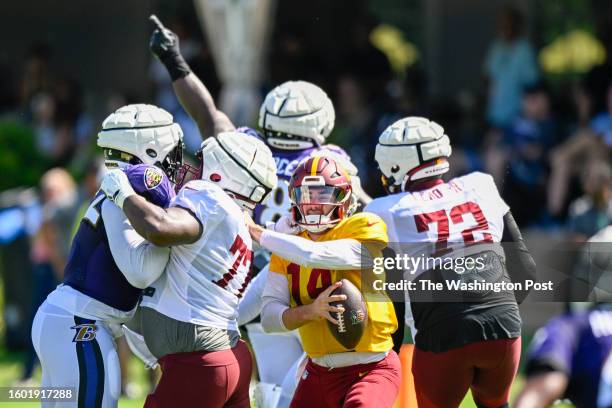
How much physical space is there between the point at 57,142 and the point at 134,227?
25.0 feet

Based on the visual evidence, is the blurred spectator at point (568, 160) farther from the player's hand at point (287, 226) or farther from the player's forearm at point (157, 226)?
the player's forearm at point (157, 226)

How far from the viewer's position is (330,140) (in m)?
11.9

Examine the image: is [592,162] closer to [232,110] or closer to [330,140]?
[330,140]

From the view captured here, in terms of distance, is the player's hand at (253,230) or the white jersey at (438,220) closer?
the player's hand at (253,230)

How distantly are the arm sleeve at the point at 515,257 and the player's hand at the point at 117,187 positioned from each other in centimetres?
199

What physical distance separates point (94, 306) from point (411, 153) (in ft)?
5.84

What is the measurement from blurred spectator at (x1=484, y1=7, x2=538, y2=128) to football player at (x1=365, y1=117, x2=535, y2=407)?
249 inches

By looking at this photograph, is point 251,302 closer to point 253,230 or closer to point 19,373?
point 253,230

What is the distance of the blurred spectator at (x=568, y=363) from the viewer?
4.76 m

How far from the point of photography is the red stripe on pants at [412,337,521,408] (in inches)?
242

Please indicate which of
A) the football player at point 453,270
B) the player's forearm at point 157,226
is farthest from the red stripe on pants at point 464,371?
the player's forearm at point 157,226

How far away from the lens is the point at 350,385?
5730 millimetres

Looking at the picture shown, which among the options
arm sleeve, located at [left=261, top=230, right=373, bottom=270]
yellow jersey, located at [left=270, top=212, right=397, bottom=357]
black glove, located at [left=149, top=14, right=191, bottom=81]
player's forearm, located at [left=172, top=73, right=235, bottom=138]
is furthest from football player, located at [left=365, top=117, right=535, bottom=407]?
black glove, located at [left=149, top=14, right=191, bottom=81]

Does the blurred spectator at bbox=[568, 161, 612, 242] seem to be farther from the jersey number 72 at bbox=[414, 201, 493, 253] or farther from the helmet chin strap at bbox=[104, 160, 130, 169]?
the helmet chin strap at bbox=[104, 160, 130, 169]
